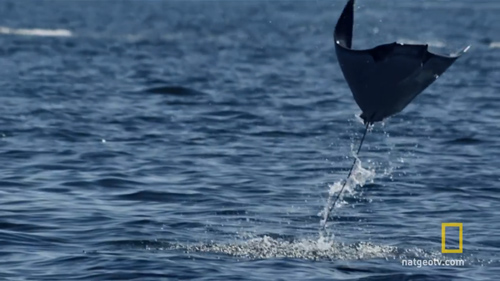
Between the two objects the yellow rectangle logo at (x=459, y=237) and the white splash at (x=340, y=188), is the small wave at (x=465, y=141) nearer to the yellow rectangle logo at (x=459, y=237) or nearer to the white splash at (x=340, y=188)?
the white splash at (x=340, y=188)

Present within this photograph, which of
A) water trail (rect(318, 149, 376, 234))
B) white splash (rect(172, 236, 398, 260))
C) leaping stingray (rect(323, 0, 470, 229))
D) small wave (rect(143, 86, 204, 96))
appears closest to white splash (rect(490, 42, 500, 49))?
small wave (rect(143, 86, 204, 96))

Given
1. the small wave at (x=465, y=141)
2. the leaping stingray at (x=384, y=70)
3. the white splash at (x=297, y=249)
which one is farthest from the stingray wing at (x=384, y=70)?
the small wave at (x=465, y=141)

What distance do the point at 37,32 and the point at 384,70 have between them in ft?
192

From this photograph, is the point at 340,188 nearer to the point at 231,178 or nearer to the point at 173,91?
the point at 231,178

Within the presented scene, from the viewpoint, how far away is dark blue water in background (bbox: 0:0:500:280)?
13562 millimetres

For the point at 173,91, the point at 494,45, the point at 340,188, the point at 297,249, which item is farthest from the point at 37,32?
the point at 297,249

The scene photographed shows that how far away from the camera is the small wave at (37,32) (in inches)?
2635

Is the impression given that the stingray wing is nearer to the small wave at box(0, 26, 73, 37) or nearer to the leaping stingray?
the leaping stingray

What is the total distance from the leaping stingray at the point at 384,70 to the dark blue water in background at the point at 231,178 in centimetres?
184

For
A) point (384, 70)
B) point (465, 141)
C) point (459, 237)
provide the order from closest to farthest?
point (384, 70) < point (459, 237) < point (465, 141)

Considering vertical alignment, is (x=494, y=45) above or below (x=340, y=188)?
above

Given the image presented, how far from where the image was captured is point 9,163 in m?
20.0

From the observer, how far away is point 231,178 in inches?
758

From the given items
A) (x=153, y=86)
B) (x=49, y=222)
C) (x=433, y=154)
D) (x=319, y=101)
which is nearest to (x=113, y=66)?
(x=153, y=86)
